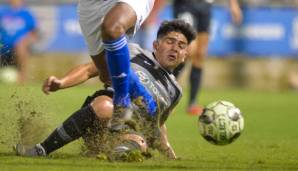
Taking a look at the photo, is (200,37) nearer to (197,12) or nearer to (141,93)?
(197,12)

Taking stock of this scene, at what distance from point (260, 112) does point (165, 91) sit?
24.9 feet

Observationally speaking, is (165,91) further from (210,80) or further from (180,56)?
(210,80)

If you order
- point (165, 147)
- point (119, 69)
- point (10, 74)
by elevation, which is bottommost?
point (165, 147)

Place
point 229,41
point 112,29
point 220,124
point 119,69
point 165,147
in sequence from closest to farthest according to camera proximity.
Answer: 1. point 112,29
2. point 119,69
3. point 220,124
4. point 165,147
5. point 229,41

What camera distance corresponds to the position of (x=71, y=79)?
24.9 ft

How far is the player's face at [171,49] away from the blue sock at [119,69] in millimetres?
654

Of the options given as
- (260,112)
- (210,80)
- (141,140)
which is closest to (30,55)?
(210,80)

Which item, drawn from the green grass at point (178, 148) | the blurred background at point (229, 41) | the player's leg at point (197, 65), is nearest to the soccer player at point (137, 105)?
the green grass at point (178, 148)

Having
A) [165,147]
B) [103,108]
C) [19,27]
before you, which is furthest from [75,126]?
[19,27]

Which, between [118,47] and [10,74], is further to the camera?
[10,74]

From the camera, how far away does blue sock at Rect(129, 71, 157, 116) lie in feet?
23.5

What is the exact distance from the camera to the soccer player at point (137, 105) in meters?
7.04

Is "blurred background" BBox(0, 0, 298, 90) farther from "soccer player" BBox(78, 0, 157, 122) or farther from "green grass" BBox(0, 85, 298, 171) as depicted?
"soccer player" BBox(78, 0, 157, 122)

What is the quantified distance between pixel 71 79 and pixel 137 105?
30.5 inches
